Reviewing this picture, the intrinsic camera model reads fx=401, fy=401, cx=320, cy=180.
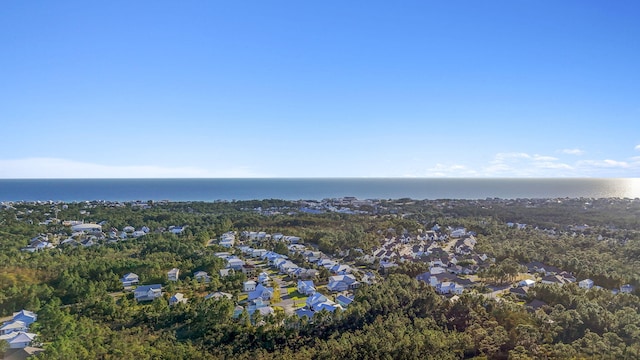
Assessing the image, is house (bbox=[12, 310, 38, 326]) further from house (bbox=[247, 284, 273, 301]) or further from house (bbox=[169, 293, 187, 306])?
house (bbox=[247, 284, 273, 301])

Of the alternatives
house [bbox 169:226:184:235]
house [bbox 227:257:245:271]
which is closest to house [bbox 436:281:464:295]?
house [bbox 227:257:245:271]

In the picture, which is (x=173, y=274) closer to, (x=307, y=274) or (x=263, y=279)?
(x=263, y=279)

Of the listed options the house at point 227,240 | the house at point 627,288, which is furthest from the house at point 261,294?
the house at point 627,288

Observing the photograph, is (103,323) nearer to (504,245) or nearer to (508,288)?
(508,288)

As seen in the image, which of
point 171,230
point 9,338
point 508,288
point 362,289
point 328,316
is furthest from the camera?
point 171,230

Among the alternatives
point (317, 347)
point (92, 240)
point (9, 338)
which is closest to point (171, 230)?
point (92, 240)

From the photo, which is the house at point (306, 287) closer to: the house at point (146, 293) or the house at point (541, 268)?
the house at point (146, 293)
